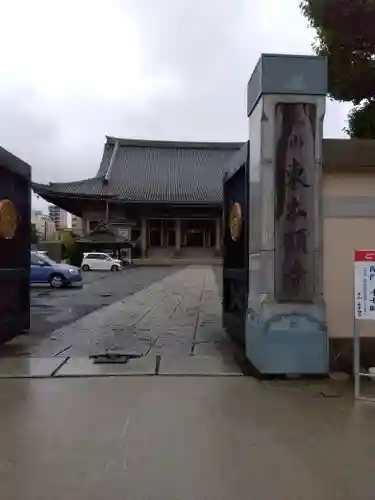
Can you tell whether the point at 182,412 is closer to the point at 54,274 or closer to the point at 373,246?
the point at 373,246

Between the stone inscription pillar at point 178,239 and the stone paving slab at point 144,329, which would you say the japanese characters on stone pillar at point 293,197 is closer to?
the stone paving slab at point 144,329

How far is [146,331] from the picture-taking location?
1104 centimetres

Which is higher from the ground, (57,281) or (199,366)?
(57,281)

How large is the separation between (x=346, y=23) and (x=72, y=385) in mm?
8782

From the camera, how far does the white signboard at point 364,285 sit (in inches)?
238

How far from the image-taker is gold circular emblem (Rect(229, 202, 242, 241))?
8672 millimetres

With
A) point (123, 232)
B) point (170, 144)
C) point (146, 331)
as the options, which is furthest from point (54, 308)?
point (170, 144)

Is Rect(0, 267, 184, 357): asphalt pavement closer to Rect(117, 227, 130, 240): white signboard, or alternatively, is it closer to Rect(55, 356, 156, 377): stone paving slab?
Rect(55, 356, 156, 377): stone paving slab

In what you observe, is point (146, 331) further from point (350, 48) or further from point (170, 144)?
point (170, 144)

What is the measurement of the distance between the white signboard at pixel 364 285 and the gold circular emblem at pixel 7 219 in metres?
5.18

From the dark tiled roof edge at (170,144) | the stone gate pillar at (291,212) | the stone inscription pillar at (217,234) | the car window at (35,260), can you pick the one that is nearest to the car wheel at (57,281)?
the car window at (35,260)

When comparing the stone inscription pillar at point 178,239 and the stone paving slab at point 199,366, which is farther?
the stone inscription pillar at point 178,239

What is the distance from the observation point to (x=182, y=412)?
555cm

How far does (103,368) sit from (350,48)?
829 centimetres
